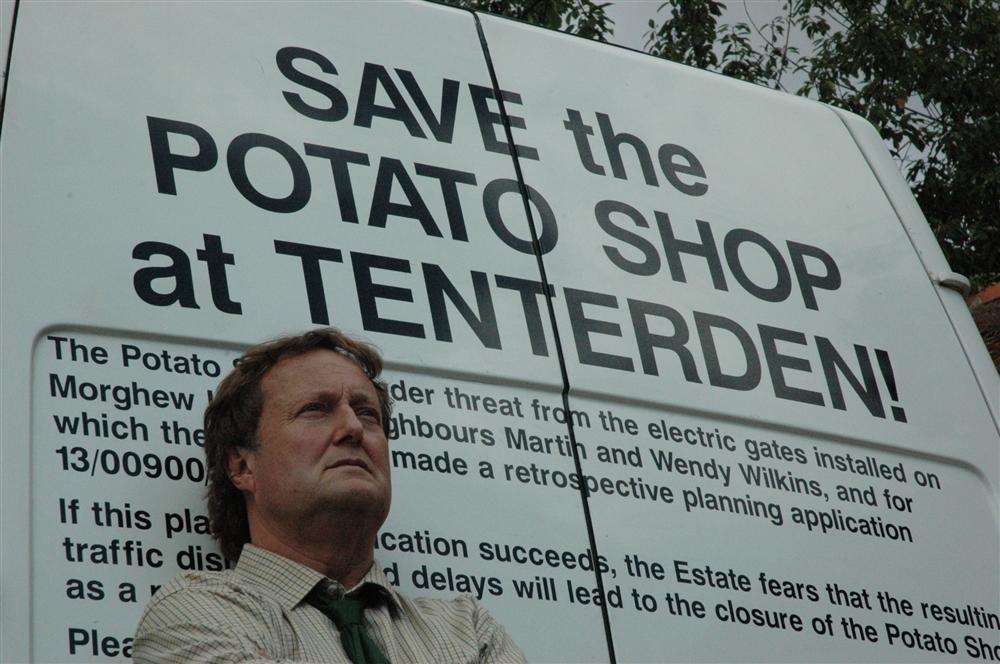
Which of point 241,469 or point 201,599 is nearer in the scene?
point 201,599

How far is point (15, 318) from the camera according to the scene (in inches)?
104

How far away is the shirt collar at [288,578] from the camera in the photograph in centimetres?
275

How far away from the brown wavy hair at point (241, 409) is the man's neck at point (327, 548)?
3.1 inches

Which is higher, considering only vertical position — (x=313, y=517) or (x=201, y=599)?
(x=313, y=517)

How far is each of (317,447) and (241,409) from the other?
175mm

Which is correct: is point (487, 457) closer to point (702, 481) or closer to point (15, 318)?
point (702, 481)

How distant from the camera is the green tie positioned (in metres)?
2.72

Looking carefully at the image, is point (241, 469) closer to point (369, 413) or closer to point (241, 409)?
point (241, 409)

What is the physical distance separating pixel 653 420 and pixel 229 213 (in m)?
0.94

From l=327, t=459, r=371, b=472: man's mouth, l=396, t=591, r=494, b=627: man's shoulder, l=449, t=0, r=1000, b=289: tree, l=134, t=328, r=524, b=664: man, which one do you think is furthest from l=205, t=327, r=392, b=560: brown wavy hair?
l=449, t=0, r=1000, b=289: tree

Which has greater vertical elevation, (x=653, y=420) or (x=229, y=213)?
(x=229, y=213)

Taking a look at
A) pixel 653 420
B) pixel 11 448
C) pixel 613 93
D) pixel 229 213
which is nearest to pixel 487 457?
pixel 653 420

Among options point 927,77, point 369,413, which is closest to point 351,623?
point 369,413

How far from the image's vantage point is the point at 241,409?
2.81 metres
